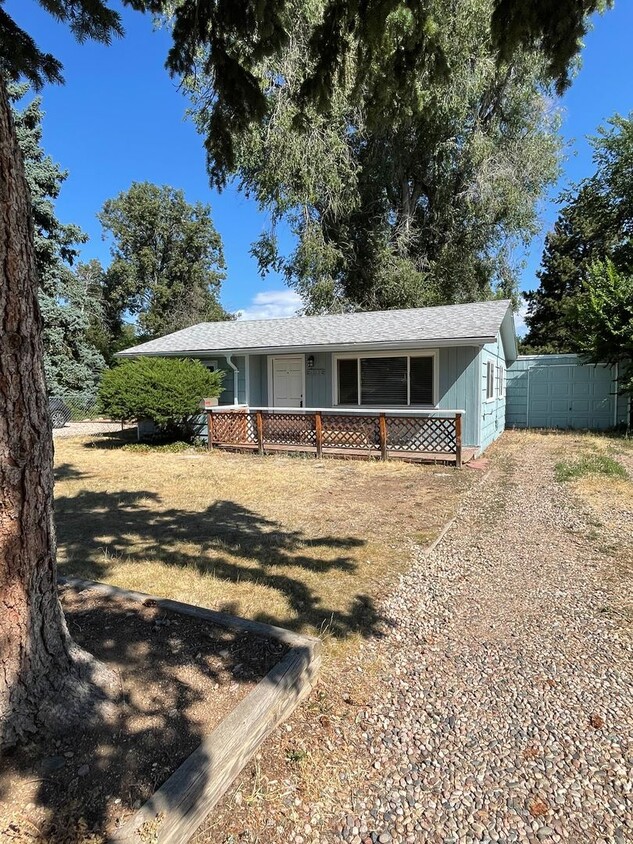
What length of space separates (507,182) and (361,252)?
19.0 feet

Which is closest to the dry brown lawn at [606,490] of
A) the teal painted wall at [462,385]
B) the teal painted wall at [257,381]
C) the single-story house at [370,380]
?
the single-story house at [370,380]

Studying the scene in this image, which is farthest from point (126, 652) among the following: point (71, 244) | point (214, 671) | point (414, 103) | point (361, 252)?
point (71, 244)

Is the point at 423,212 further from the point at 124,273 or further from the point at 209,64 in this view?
the point at 124,273

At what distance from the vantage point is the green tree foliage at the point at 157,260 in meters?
34.7

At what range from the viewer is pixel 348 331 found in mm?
13008

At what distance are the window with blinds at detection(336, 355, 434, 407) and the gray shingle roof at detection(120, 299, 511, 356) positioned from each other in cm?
69

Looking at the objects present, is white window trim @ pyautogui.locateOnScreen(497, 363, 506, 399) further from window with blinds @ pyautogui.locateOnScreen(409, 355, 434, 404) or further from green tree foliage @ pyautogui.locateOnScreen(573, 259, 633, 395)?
window with blinds @ pyautogui.locateOnScreen(409, 355, 434, 404)

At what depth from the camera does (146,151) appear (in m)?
15.8

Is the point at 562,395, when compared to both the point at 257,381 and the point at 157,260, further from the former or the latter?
the point at 157,260

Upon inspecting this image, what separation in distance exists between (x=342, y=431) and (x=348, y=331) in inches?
123

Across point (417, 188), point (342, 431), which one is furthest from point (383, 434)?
point (417, 188)

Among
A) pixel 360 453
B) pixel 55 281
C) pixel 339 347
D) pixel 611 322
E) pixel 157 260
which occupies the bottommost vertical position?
pixel 360 453

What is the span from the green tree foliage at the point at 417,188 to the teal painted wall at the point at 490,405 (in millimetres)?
5941

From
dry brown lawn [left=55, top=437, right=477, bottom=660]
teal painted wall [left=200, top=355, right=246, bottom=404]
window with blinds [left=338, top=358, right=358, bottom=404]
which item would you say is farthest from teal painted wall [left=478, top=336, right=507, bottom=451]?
teal painted wall [left=200, top=355, right=246, bottom=404]
